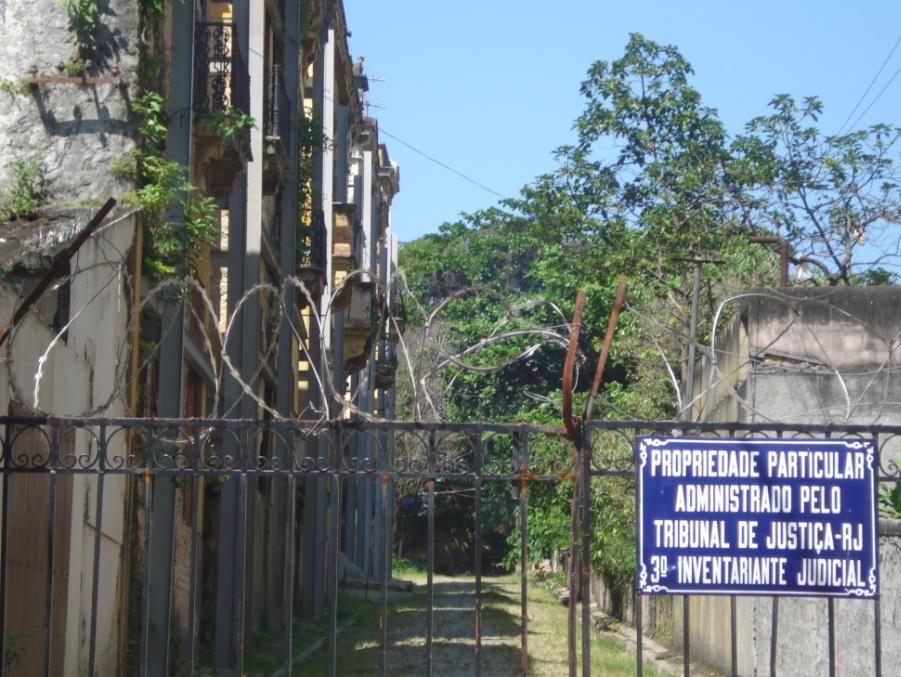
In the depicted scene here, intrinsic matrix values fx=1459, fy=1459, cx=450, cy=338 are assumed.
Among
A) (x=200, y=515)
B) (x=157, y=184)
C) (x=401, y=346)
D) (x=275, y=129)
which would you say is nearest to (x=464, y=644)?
(x=200, y=515)

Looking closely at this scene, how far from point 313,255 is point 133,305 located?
12754mm

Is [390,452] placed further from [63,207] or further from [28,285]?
[63,207]

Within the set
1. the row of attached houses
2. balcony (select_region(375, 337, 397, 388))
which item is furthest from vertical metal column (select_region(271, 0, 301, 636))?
balcony (select_region(375, 337, 397, 388))

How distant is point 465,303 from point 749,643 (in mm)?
39453

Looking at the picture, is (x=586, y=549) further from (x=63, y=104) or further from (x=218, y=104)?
(x=218, y=104)

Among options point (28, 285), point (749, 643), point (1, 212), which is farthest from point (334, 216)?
point (28, 285)

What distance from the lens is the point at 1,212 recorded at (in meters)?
11.9

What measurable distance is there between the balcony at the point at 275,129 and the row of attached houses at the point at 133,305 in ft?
0.17

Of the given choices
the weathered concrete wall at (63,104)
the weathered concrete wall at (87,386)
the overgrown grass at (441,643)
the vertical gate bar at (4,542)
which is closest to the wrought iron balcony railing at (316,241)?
the overgrown grass at (441,643)

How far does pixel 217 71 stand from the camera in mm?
16172

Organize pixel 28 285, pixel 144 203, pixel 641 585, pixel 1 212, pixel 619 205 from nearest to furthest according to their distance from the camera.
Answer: pixel 641 585 → pixel 28 285 → pixel 1 212 → pixel 144 203 → pixel 619 205

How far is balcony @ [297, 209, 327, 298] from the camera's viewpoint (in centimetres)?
→ 2498

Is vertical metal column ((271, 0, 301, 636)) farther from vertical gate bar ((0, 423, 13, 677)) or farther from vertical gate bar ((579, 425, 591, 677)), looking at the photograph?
vertical gate bar ((579, 425, 591, 677))

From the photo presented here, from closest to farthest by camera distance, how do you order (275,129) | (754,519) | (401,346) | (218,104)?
(754,519), (401,346), (218,104), (275,129)
